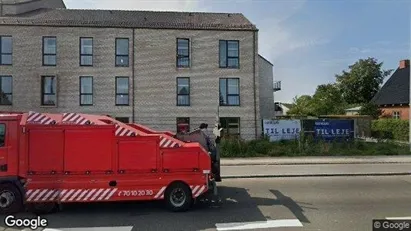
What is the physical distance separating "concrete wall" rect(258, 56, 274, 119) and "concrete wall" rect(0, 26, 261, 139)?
5863mm

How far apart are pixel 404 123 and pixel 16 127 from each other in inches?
1165

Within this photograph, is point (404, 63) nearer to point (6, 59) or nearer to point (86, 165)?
point (6, 59)

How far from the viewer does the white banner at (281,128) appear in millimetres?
22641

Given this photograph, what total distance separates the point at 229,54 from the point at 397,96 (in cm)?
2391

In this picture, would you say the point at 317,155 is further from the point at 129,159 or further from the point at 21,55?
the point at 21,55

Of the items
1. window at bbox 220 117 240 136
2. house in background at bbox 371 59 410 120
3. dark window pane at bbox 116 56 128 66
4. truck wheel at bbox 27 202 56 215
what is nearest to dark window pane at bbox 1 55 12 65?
dark window pane at bbox 116 56 128 66

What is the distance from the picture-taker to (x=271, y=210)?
7980mm

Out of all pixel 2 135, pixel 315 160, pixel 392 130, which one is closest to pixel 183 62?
pixel 315 160

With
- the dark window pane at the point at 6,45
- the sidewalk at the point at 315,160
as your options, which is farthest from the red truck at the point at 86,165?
the dark window pane at the point at 6,45

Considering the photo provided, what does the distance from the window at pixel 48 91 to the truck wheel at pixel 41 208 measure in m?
19.0

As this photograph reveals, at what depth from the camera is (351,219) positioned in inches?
283

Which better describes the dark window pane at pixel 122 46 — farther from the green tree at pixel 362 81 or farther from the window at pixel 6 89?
the green tree at pixel 362 81
